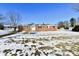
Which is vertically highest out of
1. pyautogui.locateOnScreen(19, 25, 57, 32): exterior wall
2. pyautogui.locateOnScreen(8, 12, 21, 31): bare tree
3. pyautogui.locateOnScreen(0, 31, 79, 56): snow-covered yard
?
pyautogui.locateOnScreen(8, 12, 21, 31): bare tree

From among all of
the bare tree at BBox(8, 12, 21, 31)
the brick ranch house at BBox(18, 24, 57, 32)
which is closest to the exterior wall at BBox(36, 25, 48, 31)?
the brick ranch house at BBox(18, 24, 57, 32)

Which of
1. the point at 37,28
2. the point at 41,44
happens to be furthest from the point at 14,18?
the point at 41,44

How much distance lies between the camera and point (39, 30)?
1642 mm

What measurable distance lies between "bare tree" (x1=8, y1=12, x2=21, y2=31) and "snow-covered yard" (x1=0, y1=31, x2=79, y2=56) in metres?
0.11

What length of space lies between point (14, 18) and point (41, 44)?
401mm

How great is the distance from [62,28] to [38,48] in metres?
0.34

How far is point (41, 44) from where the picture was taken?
1.59 meters

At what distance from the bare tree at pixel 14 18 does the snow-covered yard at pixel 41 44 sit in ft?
0.36

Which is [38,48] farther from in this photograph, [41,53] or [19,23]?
[19,23]

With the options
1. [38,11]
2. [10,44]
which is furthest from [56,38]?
[10,44]

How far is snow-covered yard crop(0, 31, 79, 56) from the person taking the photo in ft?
5.08

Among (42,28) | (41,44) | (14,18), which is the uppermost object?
(14,18)

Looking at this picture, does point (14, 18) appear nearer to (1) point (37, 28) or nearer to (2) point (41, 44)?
(1) point (37, 28)

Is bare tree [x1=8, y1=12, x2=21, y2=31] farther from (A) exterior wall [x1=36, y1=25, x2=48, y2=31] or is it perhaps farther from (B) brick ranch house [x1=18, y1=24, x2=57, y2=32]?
(A) exterior wall [x1=36, y1=25, x2=48, y2=31]
